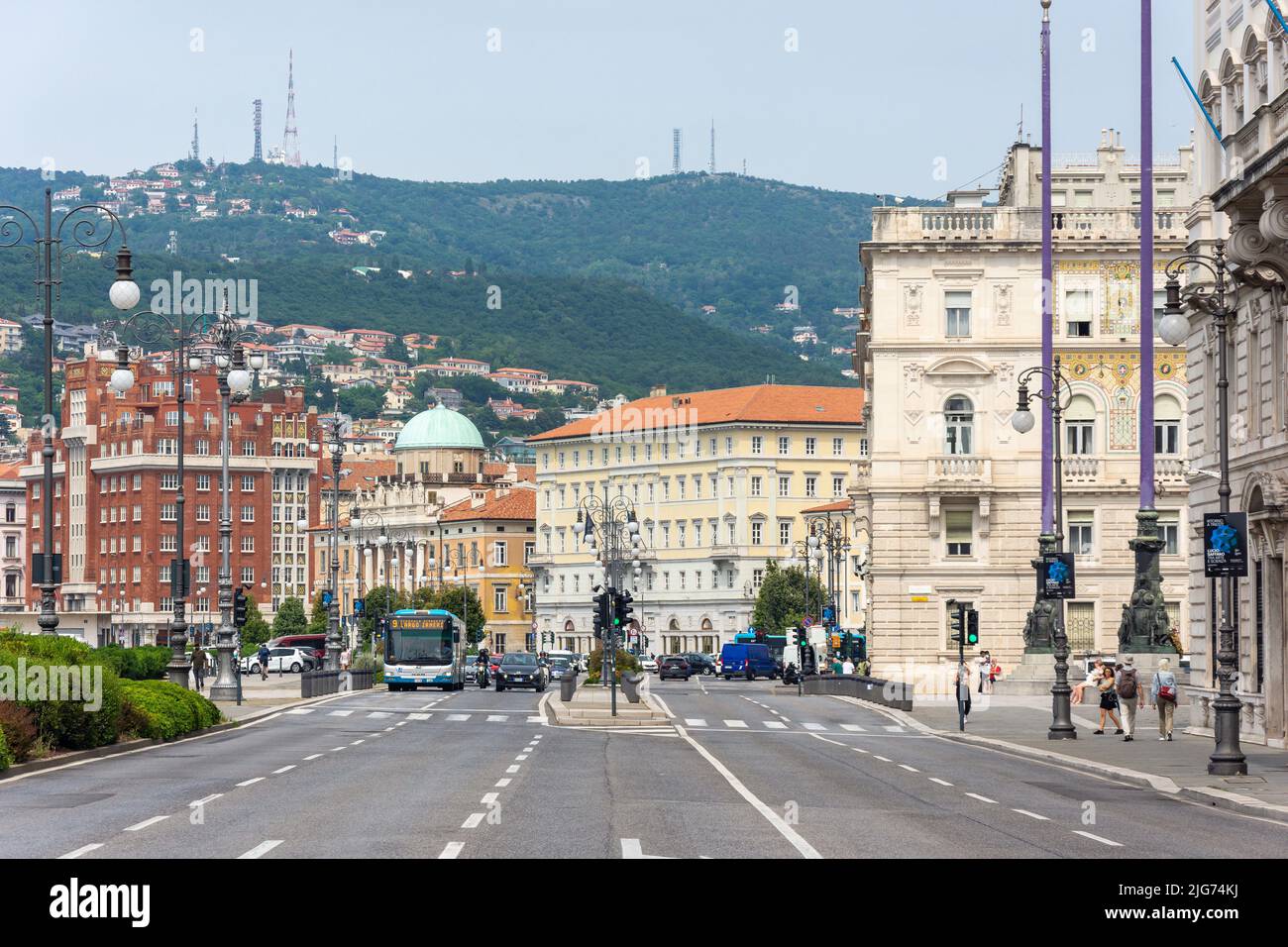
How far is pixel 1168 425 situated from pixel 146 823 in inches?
2760

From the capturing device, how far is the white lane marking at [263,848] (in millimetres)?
17812

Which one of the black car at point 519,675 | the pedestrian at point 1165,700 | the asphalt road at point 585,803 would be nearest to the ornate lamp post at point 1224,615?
the asphalt road at point 585,803

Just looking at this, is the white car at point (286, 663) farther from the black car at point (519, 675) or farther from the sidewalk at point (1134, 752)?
the sidewalk at point (1134, 752)

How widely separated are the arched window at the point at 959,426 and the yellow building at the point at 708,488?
9187 cm

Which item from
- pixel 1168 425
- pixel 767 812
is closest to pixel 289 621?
pixel 1168 425

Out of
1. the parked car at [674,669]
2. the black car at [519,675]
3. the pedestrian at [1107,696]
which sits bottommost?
the parked car at [674,669]

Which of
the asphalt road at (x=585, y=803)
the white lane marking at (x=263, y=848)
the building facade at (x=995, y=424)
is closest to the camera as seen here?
the white lane marking at (x=263, y=848)

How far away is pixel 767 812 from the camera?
2372cm

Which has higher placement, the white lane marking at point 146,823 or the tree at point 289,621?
the white lane marking at point 146,823

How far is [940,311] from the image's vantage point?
86438 mm

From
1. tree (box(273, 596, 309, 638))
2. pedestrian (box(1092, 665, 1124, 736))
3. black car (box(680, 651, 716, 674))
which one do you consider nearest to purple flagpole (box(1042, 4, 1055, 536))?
pedestrian (box(1092, 665, 1124, 736))

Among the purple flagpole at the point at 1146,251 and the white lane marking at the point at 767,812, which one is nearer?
the white lane marking at the point at 767,812

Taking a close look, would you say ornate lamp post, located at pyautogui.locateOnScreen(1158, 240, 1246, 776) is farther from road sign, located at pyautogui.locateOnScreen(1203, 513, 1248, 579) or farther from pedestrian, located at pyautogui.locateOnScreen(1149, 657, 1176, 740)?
pedestrian, located at pyautogui.locateOnScreen(1149, 657, 1176, 740)
